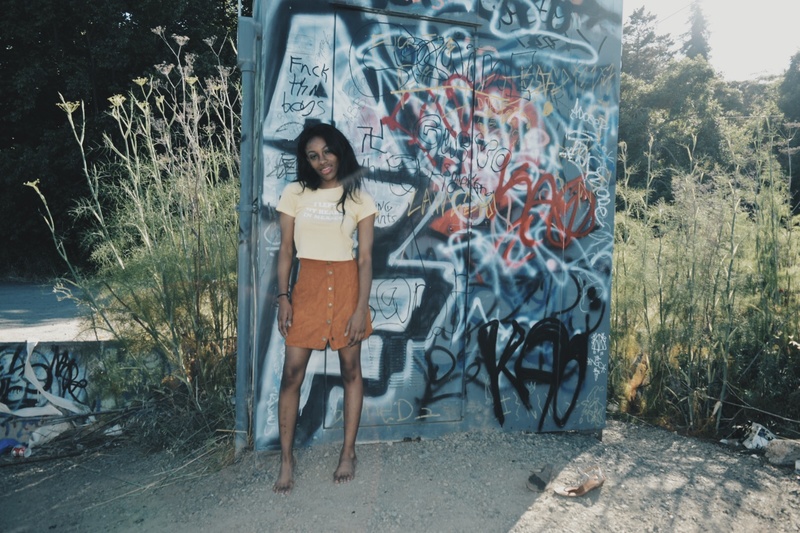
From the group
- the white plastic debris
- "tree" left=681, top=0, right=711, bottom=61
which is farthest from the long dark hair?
"tree" left=681, top=0, right=711, bottom=61

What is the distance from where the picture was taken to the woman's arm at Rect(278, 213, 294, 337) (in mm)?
3188

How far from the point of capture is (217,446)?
3.68 meters

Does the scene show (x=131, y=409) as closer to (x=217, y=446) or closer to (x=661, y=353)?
(x=217, y=446)

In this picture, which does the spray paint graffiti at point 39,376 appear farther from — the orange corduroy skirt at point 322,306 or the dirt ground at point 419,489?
the orange corduroy skirt at point 322,306

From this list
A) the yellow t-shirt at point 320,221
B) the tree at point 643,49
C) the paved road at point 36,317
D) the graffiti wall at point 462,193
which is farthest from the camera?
the tree at point 643,49

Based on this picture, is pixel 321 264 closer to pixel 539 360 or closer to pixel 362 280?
pixel 362 280

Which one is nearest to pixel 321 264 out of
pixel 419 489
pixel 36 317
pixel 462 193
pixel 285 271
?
pixel 285 271

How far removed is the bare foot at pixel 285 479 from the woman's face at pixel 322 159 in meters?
1.55

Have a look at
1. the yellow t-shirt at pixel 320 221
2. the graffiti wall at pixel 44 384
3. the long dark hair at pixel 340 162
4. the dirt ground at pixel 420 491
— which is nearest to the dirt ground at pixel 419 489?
the dirt ground at pixel 420 491

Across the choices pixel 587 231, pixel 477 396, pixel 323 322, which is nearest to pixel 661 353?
pixel 587 231

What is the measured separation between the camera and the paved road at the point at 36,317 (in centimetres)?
672

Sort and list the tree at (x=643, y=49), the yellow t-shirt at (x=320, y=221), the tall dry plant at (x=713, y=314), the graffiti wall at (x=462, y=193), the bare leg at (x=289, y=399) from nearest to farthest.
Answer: the yellow t-shirt at (x=320, y=221) < the bare leg at (x=289, y=399) < the graffiti wall at (x=462, y=193) < the tall dry plant at (x=713, y=314) < the tree at (x=643, y=49)

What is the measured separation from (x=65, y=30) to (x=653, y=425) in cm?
1746

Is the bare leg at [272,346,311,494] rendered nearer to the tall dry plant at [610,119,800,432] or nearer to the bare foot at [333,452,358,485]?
the bare foot at [333,452,358,485]
